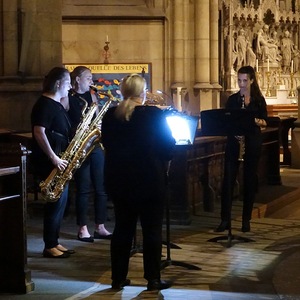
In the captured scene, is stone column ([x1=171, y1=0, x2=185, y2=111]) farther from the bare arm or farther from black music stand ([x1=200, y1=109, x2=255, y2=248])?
the bare arm

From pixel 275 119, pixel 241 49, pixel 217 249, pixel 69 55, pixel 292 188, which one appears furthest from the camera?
pixel 241 49

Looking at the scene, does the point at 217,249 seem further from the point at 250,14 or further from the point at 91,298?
the point at 250,14

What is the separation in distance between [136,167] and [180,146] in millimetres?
1696

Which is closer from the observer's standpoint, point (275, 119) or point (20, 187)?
point (20, 187)

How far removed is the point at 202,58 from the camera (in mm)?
17141

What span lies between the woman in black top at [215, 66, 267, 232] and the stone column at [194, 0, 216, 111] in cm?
829

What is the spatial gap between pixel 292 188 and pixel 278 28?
1114 cm

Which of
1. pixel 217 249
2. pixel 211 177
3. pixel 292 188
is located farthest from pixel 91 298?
pixel 292 188

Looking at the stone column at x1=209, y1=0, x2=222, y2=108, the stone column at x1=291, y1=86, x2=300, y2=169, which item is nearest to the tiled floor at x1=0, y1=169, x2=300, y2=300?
the stone column at x1=291, y1=86, x2=300, y2=169

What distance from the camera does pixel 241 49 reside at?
20922mm

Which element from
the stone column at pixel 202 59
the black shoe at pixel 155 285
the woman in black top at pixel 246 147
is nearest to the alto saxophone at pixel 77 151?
the black shoe at pixel 155 285

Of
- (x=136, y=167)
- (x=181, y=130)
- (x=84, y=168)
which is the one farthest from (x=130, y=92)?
(x=84, y=168)

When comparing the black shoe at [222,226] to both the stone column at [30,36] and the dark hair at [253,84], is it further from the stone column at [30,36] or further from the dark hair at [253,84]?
the stone column at [30,36]

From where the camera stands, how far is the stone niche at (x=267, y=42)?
2039 centimetres
